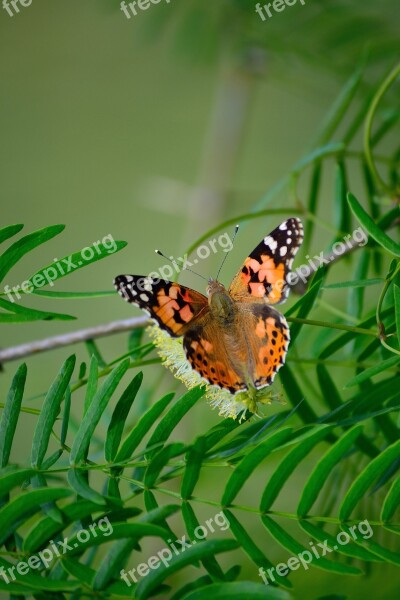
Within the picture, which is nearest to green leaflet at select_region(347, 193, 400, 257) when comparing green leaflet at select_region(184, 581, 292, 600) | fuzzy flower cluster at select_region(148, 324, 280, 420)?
fuzzy flower cluster at select_region(148, 324, 280, 420)

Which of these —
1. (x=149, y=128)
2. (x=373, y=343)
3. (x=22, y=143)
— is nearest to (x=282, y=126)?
Result: (x=149, y=128)

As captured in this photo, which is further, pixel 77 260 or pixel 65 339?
pixel 65 339

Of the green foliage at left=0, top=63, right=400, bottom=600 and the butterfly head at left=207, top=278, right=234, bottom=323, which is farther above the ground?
the butterfly head at left=207, top=278, right=234, bottom=323

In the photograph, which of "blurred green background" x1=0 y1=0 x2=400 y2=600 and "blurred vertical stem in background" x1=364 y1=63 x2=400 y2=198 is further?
"blurred green background" x1=0 y1=0 x2=400 y2=600

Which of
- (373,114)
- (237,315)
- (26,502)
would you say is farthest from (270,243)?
(26,502)

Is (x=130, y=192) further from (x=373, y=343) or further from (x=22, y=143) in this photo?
(x=373, y=343)

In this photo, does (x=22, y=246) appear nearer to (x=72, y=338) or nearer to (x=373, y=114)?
(x=72, y=338)

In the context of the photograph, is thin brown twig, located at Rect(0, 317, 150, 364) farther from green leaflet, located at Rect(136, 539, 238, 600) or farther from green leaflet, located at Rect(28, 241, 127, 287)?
green leaflet, located at Rect(136, 539, 238, 600)
